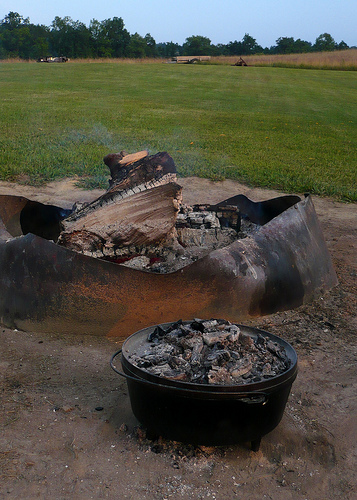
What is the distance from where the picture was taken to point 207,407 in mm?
2285

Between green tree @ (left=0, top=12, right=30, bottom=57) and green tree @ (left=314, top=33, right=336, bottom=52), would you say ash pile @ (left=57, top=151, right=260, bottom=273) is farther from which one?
green tree @ (left=314, top=33, right=336, bottom=52)

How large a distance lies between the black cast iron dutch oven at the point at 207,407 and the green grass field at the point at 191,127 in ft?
18.4

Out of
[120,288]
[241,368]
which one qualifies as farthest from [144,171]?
[241,368]

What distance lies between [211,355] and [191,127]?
479 inches

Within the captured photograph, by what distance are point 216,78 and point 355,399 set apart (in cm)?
3023

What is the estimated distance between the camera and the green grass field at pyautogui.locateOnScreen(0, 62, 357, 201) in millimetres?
8547

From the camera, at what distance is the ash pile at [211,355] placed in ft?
7.91

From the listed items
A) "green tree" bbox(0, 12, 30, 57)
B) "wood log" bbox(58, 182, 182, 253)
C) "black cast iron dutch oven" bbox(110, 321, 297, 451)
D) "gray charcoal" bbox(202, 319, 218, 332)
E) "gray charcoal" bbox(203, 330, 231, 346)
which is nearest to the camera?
Answer: "black cast iron dutch oven" bbox(110, 321, 297, 451)

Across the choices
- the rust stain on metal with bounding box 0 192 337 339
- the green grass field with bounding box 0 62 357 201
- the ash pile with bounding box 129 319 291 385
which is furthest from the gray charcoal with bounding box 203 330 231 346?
the green grass field with bounding box 0 62 357 201

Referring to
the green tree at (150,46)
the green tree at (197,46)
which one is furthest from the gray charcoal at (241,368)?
the green tree at (197,46)

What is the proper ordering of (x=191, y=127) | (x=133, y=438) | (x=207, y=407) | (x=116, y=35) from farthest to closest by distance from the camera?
(x=116, y=35) < (x=191, y=127) < (x=133, y=438) < (x=207, y=407)

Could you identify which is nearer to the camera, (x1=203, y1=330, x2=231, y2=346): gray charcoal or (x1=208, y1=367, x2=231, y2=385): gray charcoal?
(x1=208, y1=367, x2=231, y2=385): gray charcoal

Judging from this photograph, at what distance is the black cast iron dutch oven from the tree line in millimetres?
58488

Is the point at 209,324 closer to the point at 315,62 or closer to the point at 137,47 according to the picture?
the point at 315,62
